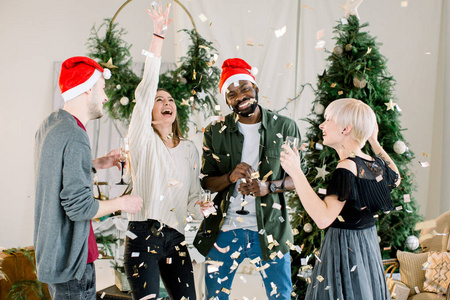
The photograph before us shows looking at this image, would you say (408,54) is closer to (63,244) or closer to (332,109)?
(332,109)

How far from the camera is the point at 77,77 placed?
2.09 meters

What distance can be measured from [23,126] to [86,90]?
4.72m

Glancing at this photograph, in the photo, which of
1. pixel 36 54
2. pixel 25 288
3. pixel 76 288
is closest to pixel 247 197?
pixel 76 288

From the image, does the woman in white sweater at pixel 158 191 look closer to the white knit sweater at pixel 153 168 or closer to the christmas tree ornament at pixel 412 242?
the white knit sweater at pixel 153 168

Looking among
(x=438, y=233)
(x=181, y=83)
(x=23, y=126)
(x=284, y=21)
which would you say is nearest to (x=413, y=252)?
(x=438, y=233)

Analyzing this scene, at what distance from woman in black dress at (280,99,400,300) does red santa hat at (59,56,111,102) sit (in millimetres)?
966

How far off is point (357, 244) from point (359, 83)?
1676 millimetres

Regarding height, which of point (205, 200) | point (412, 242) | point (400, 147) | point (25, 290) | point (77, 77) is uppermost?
point (77, 77)

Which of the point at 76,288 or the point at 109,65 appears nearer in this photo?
the point at 76,288

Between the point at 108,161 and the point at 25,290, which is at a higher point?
the point at 108,161

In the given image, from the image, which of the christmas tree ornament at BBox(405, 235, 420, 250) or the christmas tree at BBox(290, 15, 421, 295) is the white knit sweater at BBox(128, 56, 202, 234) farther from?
the christmas tree ornament at BBox(405, 235, 420, 250)

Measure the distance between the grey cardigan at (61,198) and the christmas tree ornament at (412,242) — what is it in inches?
106

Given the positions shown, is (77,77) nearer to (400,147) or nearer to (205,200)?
(205,200)

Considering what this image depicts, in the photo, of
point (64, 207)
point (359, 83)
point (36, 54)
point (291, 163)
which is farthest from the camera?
point (36, 54)
